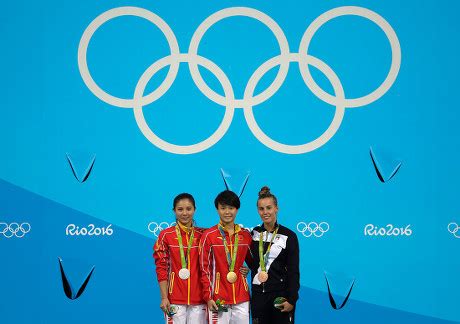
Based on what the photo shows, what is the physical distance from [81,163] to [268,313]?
7.49 feet

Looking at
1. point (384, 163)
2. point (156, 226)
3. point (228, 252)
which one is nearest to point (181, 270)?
point (228, 252)

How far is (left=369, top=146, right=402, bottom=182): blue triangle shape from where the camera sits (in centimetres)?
575

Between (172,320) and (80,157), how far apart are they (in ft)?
6.13

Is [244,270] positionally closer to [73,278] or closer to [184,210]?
[184,210]

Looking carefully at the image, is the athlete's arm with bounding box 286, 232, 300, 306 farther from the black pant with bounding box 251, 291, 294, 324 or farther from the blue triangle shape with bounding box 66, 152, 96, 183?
the blue triangle shape with bounding box 66, 152, 96, 183

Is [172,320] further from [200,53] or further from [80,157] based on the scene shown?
[200,53]

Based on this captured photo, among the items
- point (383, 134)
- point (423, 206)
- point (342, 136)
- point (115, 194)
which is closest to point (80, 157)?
point (115, 194)

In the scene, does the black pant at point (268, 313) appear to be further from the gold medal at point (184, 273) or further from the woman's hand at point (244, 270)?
the gold medal at point (184, 273)

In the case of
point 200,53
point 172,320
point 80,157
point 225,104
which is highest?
point 200,53

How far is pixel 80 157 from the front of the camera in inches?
226

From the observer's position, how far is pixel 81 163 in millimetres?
5742

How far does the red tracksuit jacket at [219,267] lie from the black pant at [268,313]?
134 mm

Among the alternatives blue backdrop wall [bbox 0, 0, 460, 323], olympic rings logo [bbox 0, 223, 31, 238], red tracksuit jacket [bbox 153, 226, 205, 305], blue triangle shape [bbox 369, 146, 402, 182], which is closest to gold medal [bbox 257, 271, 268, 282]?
red tracksuit jacket [bbox 153, 226, 205, 305]

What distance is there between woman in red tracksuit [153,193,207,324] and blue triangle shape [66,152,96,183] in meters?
1.39
